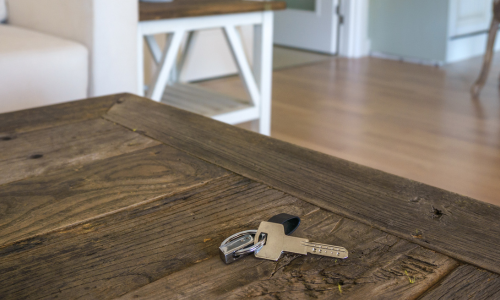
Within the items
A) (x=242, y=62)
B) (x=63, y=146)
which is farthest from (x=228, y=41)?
(x=63, y=146)

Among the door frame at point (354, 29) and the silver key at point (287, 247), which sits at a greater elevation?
the door frame at point (354, 29)

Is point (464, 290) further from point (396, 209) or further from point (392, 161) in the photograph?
point (392, 161)

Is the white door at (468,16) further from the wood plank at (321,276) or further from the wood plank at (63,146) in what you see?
the wood plank at (321,276)

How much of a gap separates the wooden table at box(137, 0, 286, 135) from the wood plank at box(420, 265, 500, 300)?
1.27 m

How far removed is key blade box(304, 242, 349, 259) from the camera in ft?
1.46

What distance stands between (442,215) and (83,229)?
1.21 ft

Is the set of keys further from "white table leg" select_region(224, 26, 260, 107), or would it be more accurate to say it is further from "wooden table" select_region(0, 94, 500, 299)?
"white table leg" select_region(224, 26, 260, 107)

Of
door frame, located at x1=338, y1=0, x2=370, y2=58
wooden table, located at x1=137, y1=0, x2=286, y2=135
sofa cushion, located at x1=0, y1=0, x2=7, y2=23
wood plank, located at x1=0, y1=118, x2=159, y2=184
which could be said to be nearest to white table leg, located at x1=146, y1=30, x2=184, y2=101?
wooden table, located at x1=137, y1=0, x2=286, y2=135

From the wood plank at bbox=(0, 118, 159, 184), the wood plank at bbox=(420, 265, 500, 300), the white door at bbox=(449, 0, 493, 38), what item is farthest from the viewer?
the white door at bbox=(449, 0, 493, 38)

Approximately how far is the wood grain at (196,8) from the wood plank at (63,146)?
78cm

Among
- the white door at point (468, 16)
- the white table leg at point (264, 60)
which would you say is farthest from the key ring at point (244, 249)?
the white door at point (468, 16)

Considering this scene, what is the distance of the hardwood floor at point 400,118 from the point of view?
1.70 meters

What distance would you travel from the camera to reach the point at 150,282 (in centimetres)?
42

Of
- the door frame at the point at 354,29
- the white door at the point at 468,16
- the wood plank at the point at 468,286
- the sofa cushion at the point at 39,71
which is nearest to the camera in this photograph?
the wood plank at the point at 468,286
